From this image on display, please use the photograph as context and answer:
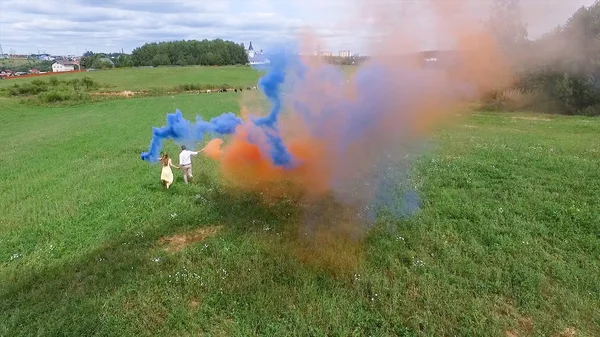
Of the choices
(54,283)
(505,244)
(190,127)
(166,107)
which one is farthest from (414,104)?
(166,107)

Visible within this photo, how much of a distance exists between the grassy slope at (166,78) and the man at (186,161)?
49.5 metres

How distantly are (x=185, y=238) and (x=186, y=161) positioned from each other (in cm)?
399

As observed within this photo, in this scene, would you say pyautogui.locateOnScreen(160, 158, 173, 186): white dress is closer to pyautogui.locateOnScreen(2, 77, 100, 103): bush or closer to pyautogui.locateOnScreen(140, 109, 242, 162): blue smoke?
pyautogui.locateOnScreen(140, 109, 242, 162): blue smoke

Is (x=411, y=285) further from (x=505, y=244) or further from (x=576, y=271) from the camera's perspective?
(x=576, y=271)

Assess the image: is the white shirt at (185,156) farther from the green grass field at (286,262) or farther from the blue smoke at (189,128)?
the green grass field at (286,262)

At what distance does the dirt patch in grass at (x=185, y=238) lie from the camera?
10.1m

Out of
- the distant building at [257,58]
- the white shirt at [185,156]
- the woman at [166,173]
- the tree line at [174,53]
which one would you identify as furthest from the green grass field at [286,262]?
the tree line at [174,53]

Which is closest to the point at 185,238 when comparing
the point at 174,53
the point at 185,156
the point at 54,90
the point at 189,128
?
the point at 185,156

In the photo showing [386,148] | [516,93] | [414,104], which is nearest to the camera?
[414,104]

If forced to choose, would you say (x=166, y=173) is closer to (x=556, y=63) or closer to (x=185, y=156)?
(x=185, y=156)

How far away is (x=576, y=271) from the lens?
28.4 feet

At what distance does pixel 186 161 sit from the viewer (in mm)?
13875

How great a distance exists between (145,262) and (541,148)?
16.0m

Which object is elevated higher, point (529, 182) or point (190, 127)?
point (190, 127)
